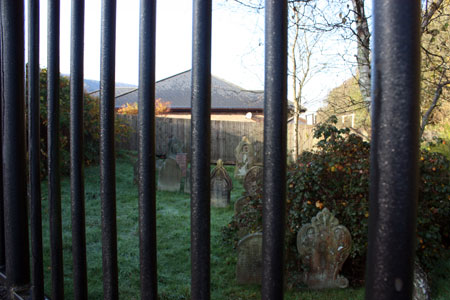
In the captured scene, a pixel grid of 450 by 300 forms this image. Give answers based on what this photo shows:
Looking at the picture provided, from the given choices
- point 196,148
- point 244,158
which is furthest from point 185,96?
point 196,148

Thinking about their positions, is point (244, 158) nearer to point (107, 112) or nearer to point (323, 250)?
point (323, 250)

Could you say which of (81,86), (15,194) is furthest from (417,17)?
(15,194)

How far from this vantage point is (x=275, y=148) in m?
0.56

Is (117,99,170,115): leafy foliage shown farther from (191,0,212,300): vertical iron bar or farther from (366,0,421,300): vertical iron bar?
(366,0,421,300): vertical iron bar

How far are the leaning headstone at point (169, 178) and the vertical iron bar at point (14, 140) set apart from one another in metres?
10.3

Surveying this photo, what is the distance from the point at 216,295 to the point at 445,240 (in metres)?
3.82

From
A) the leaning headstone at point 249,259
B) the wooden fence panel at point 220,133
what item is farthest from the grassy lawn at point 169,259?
the wooden fence panel at point 220,133

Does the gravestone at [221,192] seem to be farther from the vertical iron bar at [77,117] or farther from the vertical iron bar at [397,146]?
the vertical iron bar at [397,146]

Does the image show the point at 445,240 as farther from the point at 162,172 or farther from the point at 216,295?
the point at 162,172

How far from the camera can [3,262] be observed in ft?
4.68

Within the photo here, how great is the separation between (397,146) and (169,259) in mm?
5735

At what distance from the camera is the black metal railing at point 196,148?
409mm

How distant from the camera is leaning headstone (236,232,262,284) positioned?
4.89m

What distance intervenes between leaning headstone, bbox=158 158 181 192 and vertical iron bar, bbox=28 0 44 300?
1044cm
